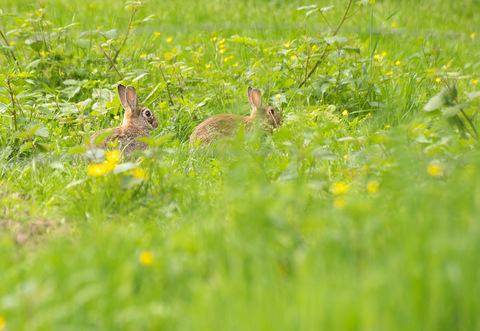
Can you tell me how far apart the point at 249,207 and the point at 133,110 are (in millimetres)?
3313

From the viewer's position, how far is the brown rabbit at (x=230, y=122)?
4.95 metres

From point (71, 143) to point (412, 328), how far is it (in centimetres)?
356

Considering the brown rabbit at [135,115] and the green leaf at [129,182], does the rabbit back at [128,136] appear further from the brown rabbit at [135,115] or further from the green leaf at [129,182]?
the green leaf at [129,182]

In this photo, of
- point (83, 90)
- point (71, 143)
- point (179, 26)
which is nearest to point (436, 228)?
point (71, 143)

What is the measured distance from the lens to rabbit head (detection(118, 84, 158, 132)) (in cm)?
528

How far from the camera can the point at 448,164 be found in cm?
291

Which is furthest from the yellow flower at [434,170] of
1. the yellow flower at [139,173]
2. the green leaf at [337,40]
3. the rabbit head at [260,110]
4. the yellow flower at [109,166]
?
the rabbit head at [260,110]

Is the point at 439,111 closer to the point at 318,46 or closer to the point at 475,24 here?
the point at 318,46

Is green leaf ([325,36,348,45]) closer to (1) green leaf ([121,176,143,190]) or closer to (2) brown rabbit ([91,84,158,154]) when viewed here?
(2) brown rabbit ([91,84,158,154])

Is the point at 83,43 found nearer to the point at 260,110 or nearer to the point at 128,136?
the point at 128,136

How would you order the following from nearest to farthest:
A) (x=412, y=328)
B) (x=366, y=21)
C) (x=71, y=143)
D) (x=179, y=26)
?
(x=412, y=328) < (x=71, y=143) < (x=179, y=26) < (x=366, y=21)

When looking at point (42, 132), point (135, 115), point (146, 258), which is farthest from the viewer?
point (135, 115)

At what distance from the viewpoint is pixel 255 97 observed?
5.52 meters

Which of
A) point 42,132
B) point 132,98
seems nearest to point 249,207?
point 42,132
